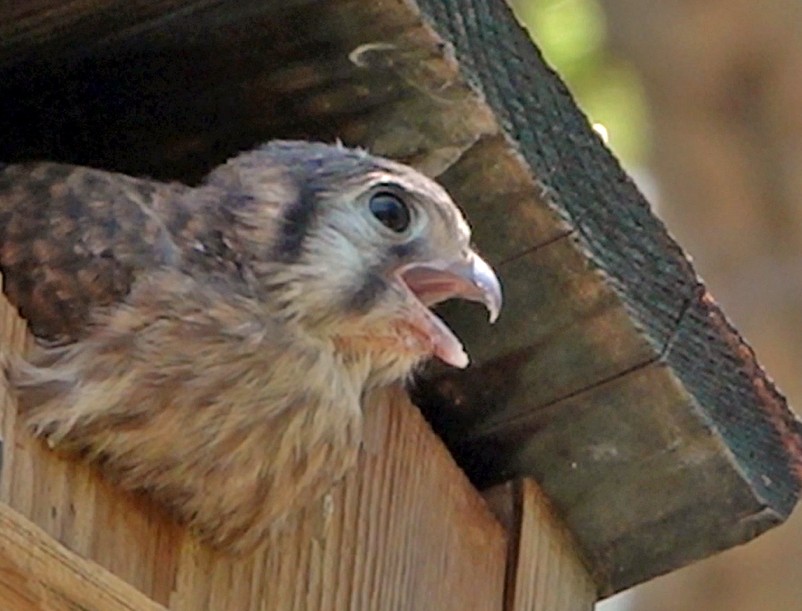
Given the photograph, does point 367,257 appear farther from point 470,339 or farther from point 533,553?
point 533,553

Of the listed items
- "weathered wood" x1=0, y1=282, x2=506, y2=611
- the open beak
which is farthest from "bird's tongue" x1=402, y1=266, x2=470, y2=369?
"weathered wood" x1=0, y1=282, x2=506, y2=611

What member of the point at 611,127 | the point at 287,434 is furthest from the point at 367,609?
the point at 611,127

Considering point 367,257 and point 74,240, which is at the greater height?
point 74,240

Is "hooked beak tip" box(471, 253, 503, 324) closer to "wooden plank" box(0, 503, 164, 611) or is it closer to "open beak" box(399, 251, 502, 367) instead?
"open beak" box(399, 251, 502, 367)

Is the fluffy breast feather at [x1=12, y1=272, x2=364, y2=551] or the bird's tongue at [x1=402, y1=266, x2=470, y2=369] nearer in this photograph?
the fluffy breast feather at [x1=12, y1=272, x2=364, y2=551]

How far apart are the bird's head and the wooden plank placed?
0.48m

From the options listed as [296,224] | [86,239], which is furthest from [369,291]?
[86,239]

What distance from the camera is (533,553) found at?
366 cm

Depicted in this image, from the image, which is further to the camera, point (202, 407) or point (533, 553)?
point (533, 553)

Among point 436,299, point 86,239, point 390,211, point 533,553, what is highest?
point 86,239

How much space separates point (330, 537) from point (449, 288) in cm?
39

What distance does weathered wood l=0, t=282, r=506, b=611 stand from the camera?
2.96 meters

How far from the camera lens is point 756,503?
3627 mm

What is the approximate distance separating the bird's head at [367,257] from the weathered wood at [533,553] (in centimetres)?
42
